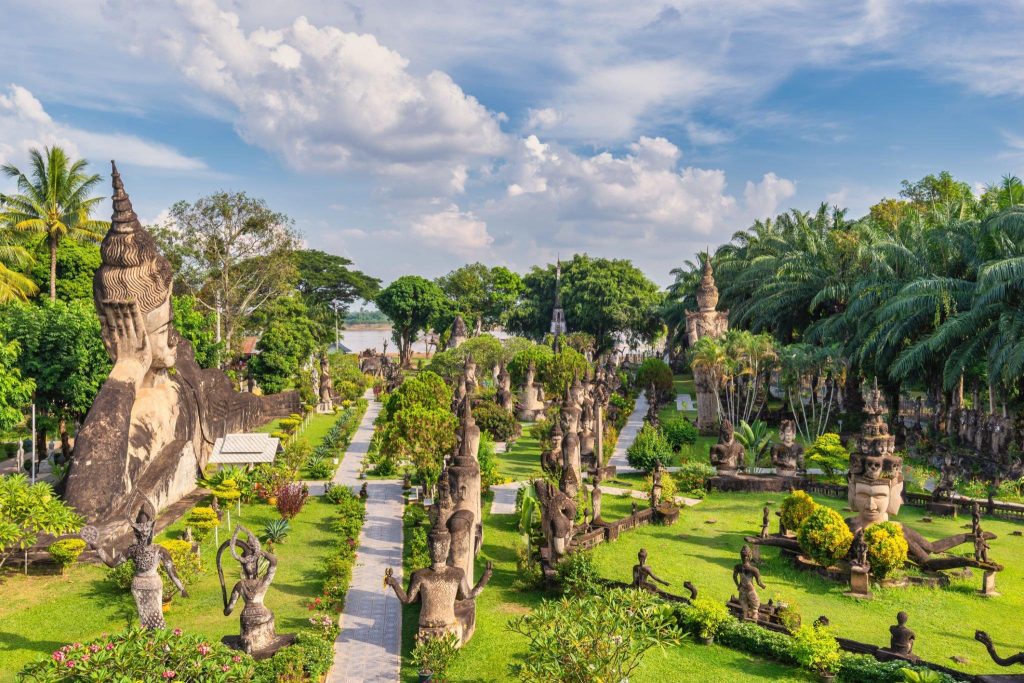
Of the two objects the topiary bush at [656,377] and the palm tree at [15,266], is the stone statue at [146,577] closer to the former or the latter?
the palm tree at [15,266]

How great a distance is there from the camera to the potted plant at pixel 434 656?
1150 cm

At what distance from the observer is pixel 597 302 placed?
66.4 m

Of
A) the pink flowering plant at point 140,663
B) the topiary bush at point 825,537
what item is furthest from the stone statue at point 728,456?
the pink flowering plant at point 140,663

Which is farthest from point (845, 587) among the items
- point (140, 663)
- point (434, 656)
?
point (140, 663)

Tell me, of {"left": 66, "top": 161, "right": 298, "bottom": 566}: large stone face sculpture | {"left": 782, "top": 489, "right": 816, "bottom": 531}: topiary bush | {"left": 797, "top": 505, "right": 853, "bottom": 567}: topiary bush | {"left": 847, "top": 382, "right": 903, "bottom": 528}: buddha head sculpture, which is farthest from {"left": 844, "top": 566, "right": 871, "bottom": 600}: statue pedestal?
{"left": 66, "top": 161, "right": 298, "bottom": 566}: large stone face sculpture

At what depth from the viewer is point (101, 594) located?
15312 millimetres

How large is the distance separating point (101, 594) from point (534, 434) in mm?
21768

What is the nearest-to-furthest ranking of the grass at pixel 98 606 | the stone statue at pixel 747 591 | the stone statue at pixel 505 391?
the grass at pixel 98 606, the stone statue at pixel 747 591, the stone statue at pixel 505 391

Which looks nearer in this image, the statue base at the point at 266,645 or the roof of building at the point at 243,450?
the statue base at the point at 266,645

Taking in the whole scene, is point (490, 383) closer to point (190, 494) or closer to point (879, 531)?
point (190, 494)

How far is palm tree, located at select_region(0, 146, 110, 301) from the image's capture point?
33969mm

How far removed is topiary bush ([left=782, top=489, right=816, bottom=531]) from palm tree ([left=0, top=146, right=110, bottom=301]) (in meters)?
32.4

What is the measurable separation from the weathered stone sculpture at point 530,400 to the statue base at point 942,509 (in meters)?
22.9

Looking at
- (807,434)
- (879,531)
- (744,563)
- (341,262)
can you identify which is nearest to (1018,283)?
(807,434)
